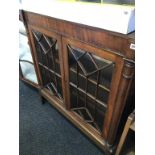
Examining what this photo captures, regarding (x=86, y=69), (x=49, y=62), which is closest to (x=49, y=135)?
(x=49, y=62)

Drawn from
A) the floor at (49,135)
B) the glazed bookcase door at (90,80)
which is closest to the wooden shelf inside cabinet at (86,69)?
the glazed bookcase door at (90,80)

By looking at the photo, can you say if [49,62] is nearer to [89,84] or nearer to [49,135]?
[89,84]

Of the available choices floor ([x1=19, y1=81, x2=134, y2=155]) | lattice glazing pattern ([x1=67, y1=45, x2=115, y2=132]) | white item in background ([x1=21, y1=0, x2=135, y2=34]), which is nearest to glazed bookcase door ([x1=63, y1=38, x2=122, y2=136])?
lattice glazing pattern ([x1=67, y1=45, x2=115, y2=132])

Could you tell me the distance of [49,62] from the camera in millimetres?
1206

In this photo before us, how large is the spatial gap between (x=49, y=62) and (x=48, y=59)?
2 centimetres

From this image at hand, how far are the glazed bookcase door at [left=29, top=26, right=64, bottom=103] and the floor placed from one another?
234 millimetres

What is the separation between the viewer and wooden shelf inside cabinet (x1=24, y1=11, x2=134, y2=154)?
0.69 meters

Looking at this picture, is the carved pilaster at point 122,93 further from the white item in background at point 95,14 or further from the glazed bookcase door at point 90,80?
the white item in background at point 95,14

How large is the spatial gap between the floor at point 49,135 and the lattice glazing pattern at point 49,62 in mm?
255

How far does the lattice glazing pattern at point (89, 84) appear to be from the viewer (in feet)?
2.65

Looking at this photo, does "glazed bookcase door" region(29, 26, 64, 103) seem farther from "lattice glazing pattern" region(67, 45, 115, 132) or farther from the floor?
the floor
